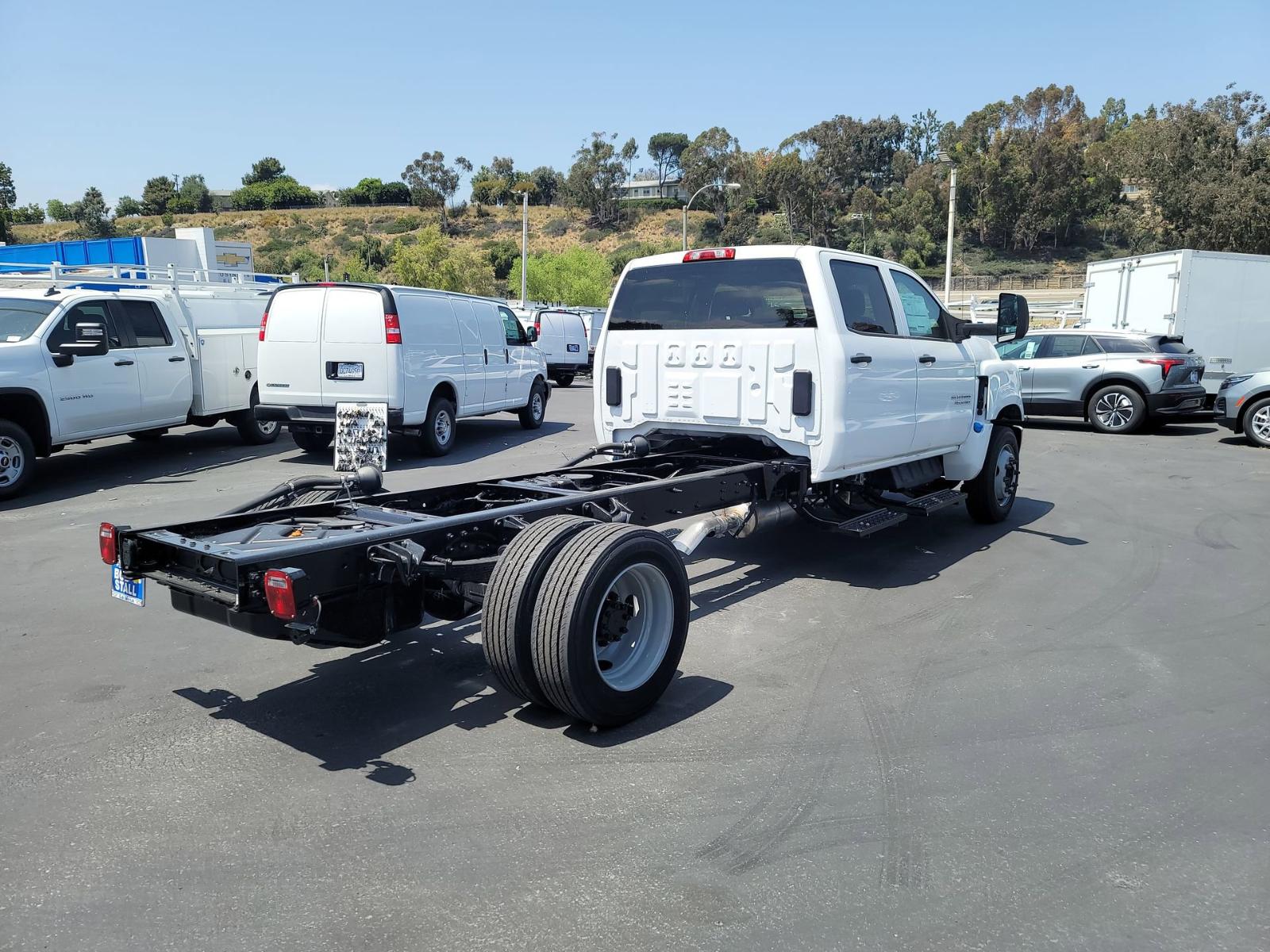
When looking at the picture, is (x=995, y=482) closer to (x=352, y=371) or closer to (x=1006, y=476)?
(x=1006, y=476)

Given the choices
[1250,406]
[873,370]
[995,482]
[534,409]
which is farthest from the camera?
[534,409]

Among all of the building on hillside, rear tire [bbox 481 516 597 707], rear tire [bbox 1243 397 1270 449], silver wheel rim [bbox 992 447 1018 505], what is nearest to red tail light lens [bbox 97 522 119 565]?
rear tire [bbox 481 516 597 707]

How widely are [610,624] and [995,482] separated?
18.1ft

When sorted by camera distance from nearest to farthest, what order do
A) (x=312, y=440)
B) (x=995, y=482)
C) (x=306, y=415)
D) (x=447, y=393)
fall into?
(x=995, y=482) < (x=306, y=415) < (x=312, y=440) < (x=447, y=393)

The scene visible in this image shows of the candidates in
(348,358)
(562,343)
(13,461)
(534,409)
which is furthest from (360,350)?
(562,343)

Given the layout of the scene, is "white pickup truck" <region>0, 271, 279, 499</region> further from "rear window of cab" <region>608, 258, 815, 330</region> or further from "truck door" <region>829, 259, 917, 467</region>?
"truck door" <region>829, 259, 917, 467</region>

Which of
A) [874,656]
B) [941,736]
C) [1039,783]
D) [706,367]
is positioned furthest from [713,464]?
[1039,783]

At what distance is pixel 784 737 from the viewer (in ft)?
13.9

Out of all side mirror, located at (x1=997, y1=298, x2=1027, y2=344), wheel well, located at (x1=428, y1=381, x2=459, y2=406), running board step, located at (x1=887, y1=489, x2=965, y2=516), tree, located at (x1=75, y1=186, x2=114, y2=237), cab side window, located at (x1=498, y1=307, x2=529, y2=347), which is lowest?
running board step, located at (x1=887, y1=489, x2=965, y2=516)

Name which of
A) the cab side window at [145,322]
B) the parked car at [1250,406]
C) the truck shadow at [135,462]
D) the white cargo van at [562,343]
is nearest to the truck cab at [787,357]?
the truck shadow at [135,462]

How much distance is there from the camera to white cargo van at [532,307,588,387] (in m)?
25.6

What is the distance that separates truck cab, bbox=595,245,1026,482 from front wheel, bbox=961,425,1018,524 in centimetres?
80

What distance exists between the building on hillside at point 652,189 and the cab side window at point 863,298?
119 meters

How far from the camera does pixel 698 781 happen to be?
3.81 metres
